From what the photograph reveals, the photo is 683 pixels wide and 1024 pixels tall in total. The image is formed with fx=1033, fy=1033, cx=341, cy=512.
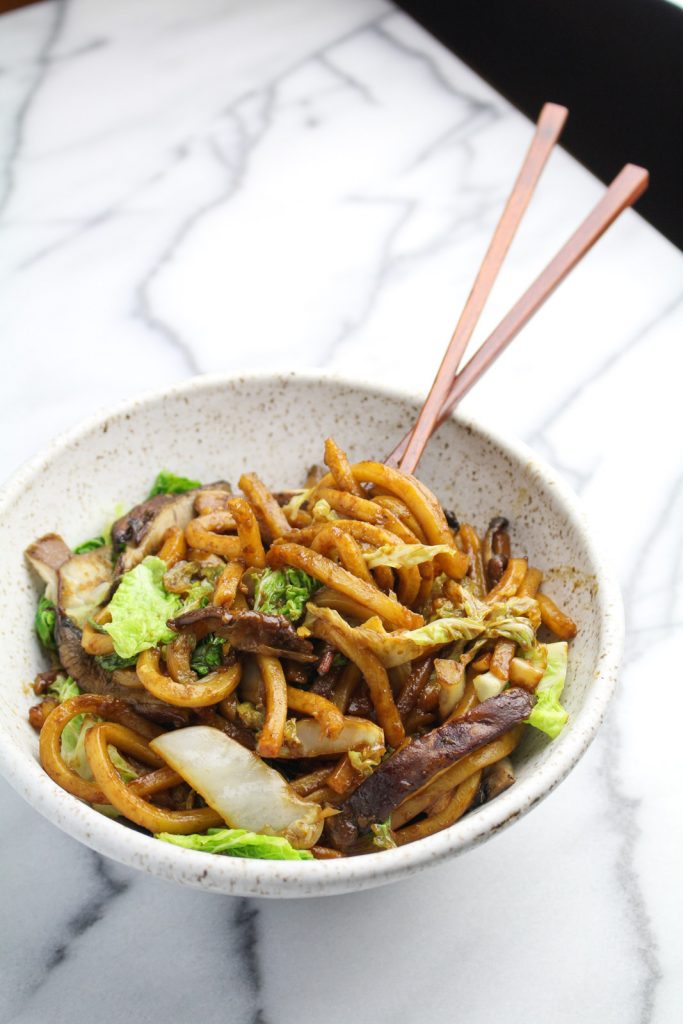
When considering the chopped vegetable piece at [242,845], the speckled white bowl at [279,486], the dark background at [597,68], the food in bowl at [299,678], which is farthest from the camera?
the dark background at [597,68]

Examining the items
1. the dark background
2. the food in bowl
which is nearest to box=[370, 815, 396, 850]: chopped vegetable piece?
the food in bowl

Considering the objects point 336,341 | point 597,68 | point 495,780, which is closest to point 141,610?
point 495,780

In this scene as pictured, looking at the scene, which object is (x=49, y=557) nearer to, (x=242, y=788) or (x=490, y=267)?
(x=242, y=788)

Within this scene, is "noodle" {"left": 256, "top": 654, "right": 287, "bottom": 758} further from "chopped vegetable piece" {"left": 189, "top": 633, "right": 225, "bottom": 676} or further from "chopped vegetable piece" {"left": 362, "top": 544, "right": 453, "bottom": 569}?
"chopped vegetable piece" {"left": 362, "top": 544, "right": 453, "bottom": 569}

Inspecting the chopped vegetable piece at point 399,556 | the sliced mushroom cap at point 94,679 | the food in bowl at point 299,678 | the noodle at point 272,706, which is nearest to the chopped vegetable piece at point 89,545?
the food in bowl at point 299,678

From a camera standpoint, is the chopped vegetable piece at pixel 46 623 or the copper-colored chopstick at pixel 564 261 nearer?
the copper-colored chopstick at pixel 564 261

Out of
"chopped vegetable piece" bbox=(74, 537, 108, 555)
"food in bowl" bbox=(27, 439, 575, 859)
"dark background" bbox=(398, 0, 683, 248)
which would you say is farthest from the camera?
"dark background" bbox=(398, 0, 683, 248)

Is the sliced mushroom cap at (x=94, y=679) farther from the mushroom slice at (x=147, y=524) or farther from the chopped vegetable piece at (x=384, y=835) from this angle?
the chopped vegetable piece at (x=384, y=835)
